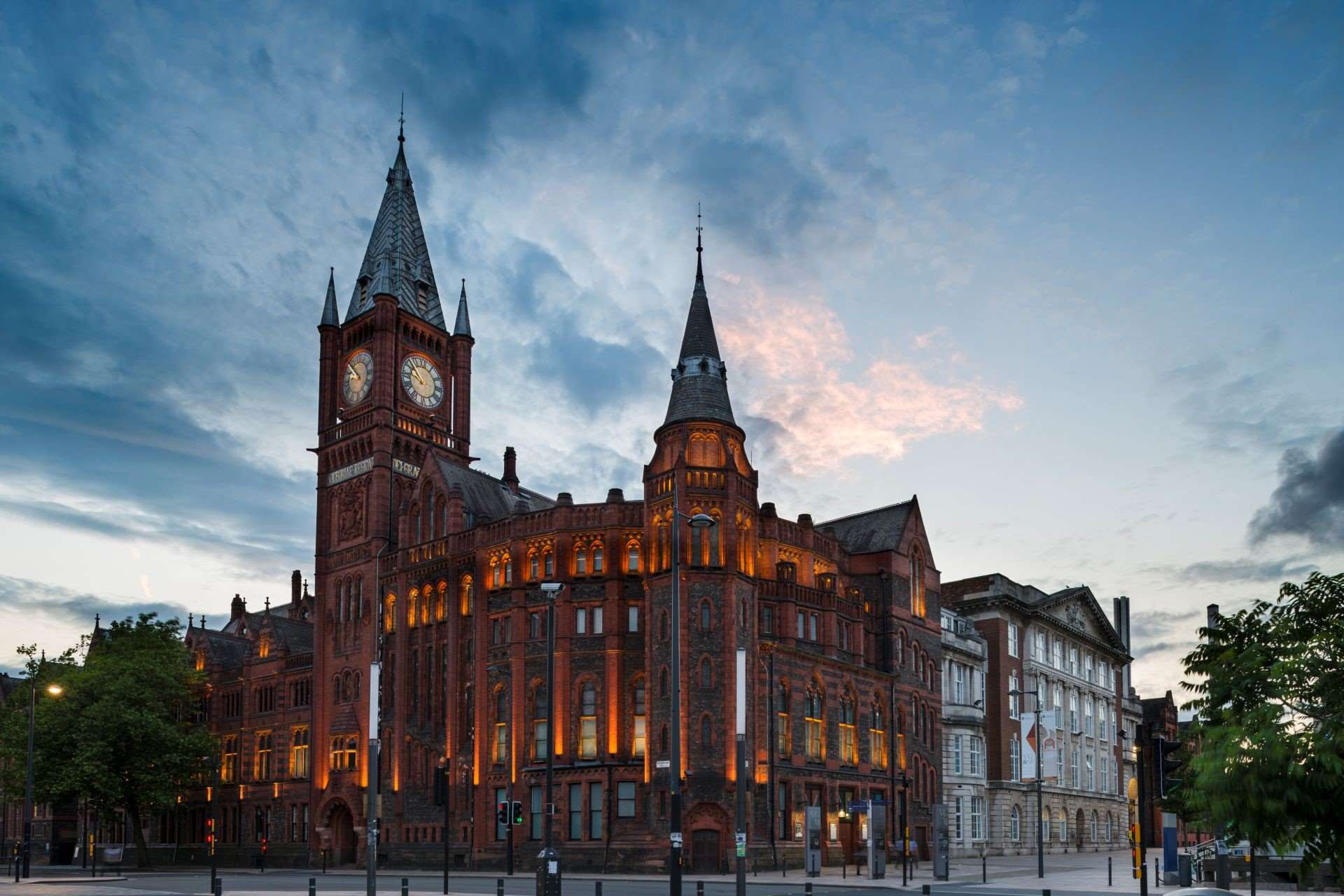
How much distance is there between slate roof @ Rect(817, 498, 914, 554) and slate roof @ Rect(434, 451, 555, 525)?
1790 cm

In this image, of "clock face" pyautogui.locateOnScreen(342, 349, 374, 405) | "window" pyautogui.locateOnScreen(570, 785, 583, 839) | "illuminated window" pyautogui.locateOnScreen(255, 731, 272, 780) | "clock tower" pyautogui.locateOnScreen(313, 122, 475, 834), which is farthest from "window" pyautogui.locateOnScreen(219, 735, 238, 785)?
"window" pyautogui.locateOnScreen(570, 785, 583, 839)

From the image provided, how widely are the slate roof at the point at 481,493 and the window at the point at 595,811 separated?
53.6 feet

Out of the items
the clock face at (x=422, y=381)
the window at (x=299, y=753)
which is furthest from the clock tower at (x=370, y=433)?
the window at (x=299, y=753)

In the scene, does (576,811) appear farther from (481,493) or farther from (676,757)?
(676,757)

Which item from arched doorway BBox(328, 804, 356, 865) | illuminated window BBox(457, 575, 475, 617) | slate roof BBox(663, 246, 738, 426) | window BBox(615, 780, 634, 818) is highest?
slate roof BBox(663, 246, 738, 426)

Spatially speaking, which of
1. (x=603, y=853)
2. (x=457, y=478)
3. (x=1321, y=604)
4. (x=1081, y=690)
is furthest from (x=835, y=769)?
(x=1321, y=604)

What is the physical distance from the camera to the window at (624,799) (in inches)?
2421

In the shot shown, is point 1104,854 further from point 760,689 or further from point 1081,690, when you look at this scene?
point 760,689

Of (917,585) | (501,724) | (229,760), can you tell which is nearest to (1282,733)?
(501,724)

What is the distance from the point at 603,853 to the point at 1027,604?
44.8m

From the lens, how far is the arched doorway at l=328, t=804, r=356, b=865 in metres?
78.8

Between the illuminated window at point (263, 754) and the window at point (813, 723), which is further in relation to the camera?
the illuminated window at point (263, 754)

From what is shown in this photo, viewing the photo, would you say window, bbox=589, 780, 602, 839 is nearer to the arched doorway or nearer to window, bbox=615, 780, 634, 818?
window, bbox=615, 780, 634, 818

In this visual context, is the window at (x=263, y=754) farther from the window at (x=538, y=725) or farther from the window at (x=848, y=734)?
the window at (x=848, y=734)
